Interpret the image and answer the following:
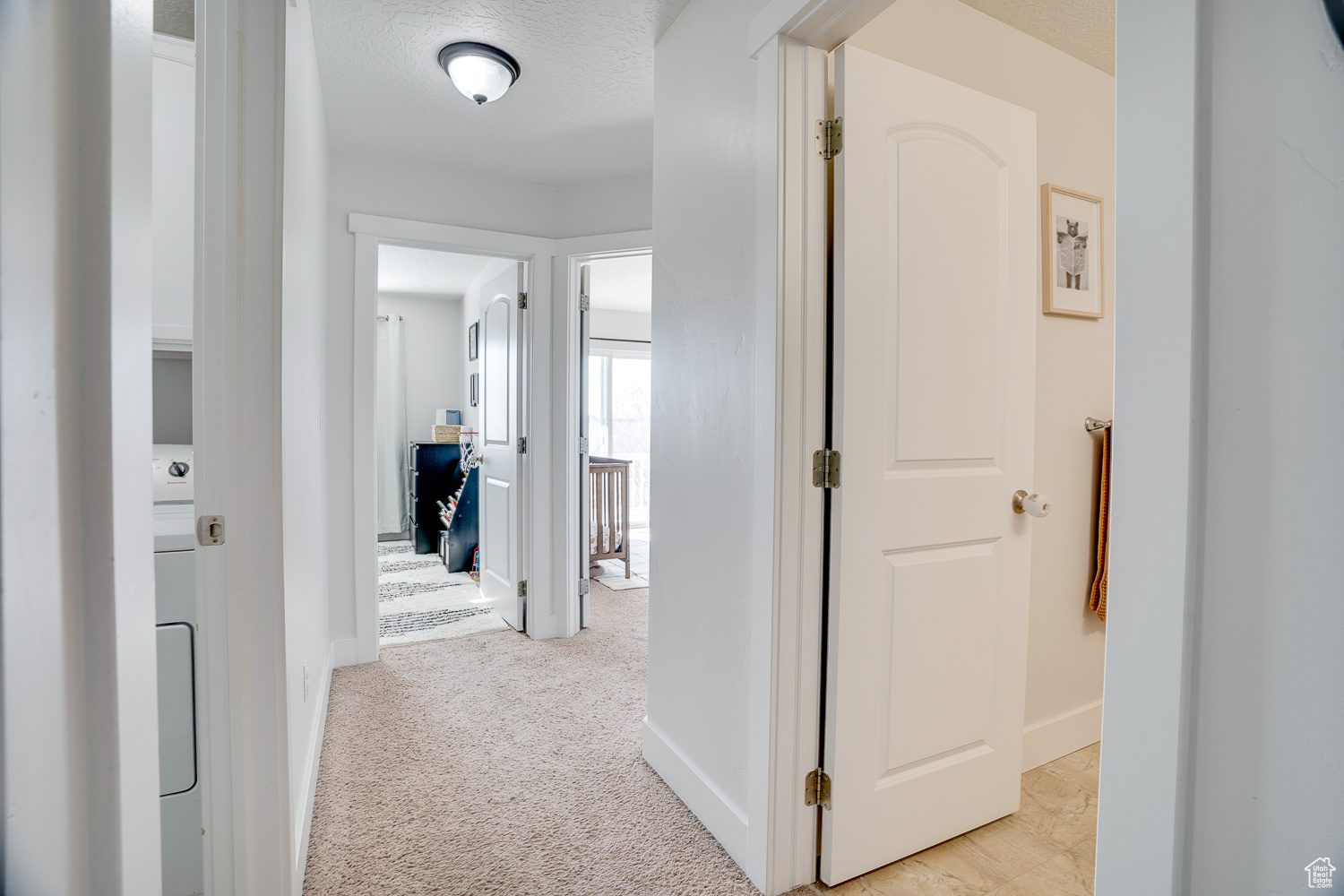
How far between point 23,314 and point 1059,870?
2118 mm

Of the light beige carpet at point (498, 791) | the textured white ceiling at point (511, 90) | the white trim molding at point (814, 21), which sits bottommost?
the light beige carpet at point (498, 791)

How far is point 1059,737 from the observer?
211 cm

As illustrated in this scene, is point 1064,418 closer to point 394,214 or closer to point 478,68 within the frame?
point 478,68

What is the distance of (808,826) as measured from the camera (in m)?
1.52

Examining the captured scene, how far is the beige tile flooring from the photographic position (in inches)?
59.5

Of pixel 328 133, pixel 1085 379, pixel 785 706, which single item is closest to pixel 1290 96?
pixel 785 706

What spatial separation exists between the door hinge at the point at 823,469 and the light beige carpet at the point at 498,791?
99 cm

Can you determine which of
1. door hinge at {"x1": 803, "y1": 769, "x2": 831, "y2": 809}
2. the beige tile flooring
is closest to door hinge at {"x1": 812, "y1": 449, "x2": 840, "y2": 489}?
door hinge at {"x1": 803, "y1": 769, "x2": 831, "y2": 809}

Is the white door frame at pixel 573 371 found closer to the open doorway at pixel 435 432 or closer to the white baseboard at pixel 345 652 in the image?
the open doorway at pixel 435 432

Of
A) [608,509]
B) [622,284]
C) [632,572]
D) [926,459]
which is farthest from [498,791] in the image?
[622,284]

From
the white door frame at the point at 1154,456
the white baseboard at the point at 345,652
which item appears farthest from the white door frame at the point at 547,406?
the white door frame at the point at 1154,456

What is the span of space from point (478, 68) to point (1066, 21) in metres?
1.85

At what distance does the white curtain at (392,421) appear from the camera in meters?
6.15

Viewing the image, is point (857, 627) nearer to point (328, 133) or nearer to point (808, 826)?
point (808, 826)
